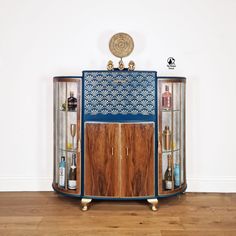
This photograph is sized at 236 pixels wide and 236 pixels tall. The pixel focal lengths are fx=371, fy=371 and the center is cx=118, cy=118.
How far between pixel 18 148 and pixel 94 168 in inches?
39.6

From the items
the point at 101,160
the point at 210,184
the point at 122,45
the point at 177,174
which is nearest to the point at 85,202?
the point at 101,160

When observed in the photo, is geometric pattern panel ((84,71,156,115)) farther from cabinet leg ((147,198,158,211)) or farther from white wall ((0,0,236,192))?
cabinet leg ((147,198,158,211))

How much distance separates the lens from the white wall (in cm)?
376

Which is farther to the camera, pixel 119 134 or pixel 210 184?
pixel 210 184

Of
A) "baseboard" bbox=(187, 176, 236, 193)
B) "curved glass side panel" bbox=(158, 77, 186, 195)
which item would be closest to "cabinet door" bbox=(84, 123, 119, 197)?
"curved glass side panel" bbox=(158, 77, 186, 195)

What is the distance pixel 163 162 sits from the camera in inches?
134

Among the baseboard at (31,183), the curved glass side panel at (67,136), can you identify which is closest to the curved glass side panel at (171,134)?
the curved glass side panel at (67,136)

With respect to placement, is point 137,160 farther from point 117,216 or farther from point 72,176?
point 72,176

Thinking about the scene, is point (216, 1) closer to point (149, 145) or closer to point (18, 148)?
point (149, 145)

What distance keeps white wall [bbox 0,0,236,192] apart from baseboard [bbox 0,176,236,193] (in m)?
0.01

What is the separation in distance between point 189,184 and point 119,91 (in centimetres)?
132

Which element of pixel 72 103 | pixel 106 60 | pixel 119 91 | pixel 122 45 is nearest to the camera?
pixel 119 91

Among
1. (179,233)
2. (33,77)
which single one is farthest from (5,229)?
(33,77)

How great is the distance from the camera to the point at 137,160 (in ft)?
10.7
